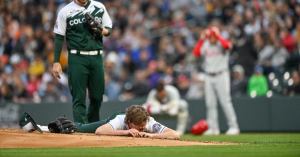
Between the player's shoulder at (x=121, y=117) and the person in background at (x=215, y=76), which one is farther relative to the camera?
the person in background at (x=215, y=76)

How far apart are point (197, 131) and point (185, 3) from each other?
9155 mm

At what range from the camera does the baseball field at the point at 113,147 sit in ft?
32.1

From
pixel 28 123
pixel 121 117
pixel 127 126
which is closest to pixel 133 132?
pixel 127 126

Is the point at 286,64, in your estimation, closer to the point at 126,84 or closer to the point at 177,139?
the point at 126,84

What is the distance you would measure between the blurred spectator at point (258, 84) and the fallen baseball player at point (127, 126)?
9.28m

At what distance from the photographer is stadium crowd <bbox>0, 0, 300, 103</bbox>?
69.6ft

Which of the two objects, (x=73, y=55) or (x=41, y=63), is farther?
(x=41, y=63)

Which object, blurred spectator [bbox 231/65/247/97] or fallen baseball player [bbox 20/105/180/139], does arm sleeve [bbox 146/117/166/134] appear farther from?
blurred spectator [bbox 231/65/247/97]

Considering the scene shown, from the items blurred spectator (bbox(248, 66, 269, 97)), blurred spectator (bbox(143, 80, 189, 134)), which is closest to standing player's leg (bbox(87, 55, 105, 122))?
blurred spectator (bbox(143, 80, 189, 134))

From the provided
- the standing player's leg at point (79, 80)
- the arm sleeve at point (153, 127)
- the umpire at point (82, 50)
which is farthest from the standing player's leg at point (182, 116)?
the arm sleeve at point (153, 127)

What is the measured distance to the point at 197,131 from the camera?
17344mm

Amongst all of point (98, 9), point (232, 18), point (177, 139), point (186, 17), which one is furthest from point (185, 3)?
point (177, 139)

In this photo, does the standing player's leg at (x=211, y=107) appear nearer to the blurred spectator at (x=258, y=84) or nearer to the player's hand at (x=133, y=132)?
the blurred spectator at (x=258, y=84)

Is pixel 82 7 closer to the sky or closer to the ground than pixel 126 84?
closer to the sky
